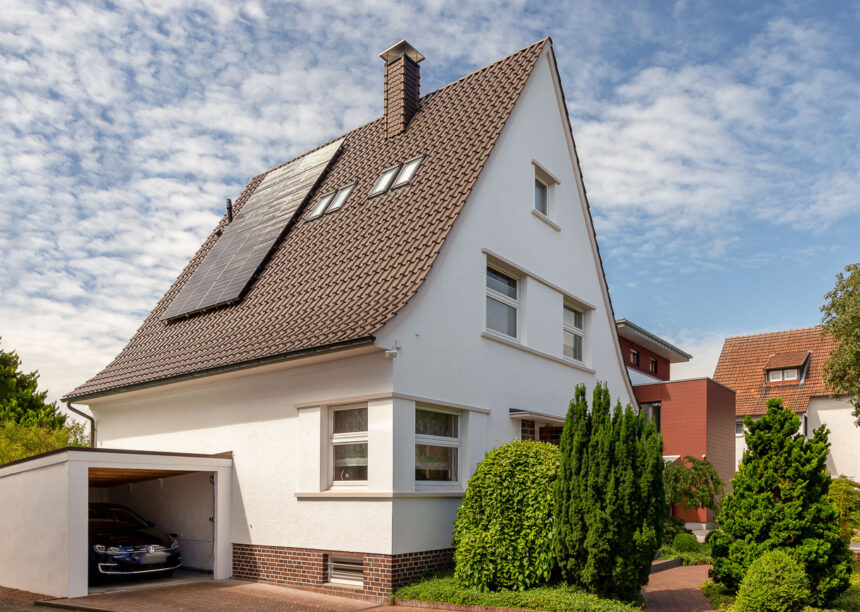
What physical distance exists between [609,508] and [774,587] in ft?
7.52

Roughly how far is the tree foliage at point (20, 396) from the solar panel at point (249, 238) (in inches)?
904

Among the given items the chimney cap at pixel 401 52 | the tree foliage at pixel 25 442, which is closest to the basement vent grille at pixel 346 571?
the chimney cap at pixel 401 52

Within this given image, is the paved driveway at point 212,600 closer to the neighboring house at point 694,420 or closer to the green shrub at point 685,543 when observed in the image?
the green shrub at point 685,543

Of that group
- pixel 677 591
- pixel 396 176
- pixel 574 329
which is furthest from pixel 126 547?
pixel 574 329

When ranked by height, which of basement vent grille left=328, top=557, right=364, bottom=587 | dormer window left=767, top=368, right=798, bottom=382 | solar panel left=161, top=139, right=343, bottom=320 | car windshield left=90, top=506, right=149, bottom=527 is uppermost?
solar panel left=161, top=139, right=343, bottom=320

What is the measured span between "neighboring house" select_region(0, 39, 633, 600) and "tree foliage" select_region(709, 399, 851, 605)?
393 cm

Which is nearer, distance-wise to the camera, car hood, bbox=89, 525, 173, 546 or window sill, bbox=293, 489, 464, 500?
window sill, bbox=293, 489, 464, 500

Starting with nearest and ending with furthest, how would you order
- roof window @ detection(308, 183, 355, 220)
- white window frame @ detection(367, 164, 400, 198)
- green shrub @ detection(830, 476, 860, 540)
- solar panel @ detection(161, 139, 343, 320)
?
white window frame @ detection(367, 164, 400, 198) → roof window @ detection(308, 183, 355, 220) → solar panel @ detection(161, 139, 343, 320) → green shrub @ detection(830, 476, 860, 540)

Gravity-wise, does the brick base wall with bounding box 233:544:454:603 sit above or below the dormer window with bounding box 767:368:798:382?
below

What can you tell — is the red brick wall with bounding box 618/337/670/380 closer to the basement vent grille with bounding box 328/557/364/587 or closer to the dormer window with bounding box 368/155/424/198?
the dormer window with bounding box 368/155/424/198

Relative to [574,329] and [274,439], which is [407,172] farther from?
[274,439]

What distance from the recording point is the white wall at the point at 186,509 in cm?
1366

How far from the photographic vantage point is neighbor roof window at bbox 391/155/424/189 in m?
14.5

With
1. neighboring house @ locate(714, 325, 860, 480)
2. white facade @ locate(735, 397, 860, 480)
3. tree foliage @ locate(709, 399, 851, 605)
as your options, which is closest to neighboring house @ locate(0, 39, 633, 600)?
tree foliage @ locate(709, 399, 851, 605)
